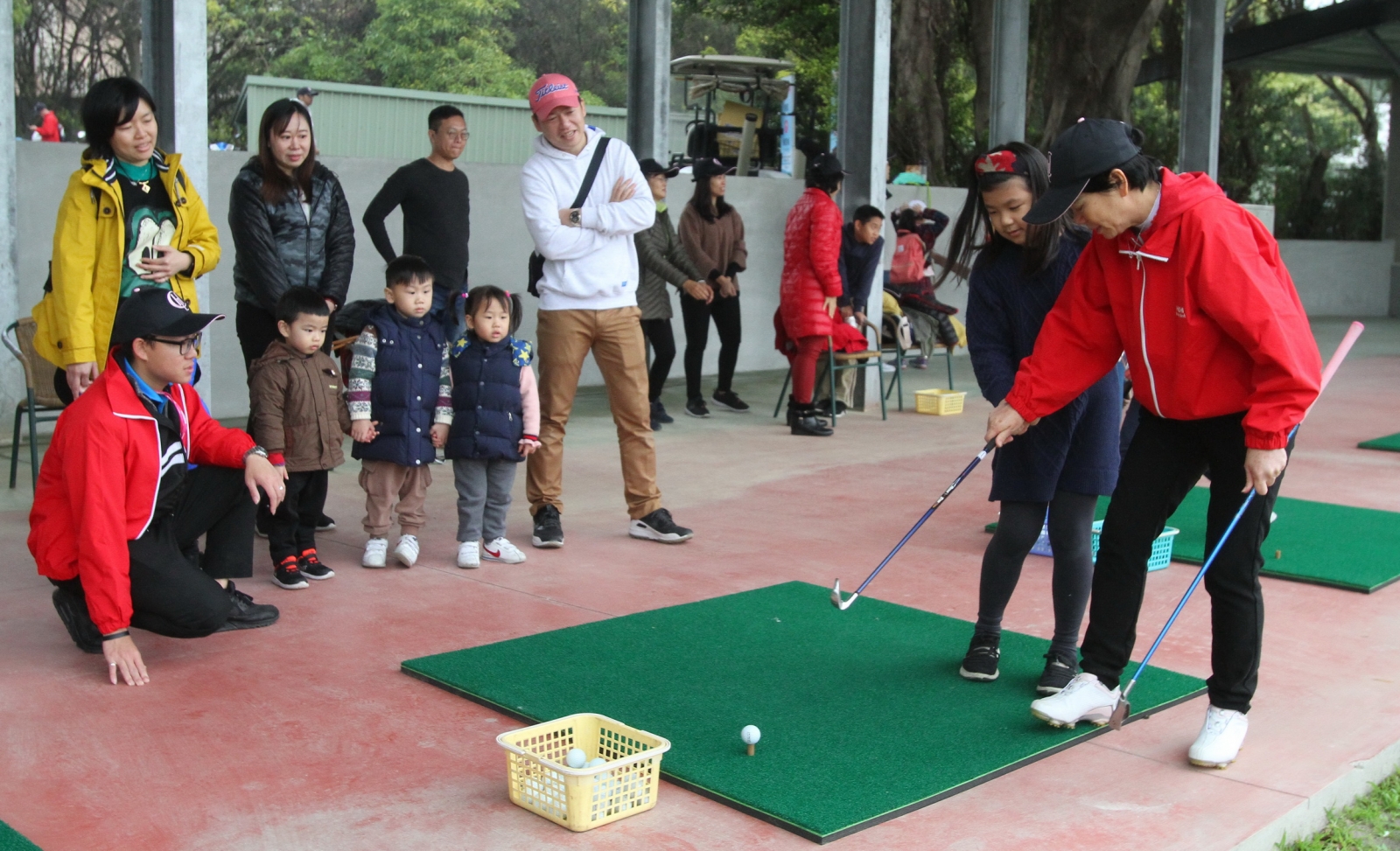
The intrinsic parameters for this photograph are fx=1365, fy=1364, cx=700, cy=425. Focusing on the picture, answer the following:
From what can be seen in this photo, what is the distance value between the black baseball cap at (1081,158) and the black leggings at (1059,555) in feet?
3.29

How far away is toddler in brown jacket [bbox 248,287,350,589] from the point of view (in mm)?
5102

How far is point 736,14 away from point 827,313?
17.1 m

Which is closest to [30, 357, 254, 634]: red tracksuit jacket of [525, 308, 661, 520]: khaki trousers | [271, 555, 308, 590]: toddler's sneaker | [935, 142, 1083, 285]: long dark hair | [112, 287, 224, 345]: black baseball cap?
[112, 287, 224, 345]: black baseball cap

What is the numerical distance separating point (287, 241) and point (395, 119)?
9640 millimetres

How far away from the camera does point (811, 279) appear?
29.6 ft

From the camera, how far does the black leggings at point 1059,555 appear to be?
3.92 metres

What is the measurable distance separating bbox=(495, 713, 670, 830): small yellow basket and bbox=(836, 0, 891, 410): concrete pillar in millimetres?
7133

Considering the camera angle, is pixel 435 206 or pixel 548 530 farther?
pixel 435 206

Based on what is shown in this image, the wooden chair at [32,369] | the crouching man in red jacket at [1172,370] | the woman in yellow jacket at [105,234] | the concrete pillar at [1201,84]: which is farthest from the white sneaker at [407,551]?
the concrete pillar at [1201,84]

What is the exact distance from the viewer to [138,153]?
4914mm

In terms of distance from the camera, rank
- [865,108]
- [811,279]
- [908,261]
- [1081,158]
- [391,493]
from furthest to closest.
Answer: [908,261] < [865,108] < [811,279] < [391,493] < [1081,158]

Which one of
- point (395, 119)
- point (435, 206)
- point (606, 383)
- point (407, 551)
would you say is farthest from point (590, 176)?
point (395, 119)

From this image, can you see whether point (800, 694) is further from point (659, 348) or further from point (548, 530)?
point (659, 348)

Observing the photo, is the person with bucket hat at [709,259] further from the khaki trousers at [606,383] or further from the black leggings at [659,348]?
the khaki trousers at [606,383]
